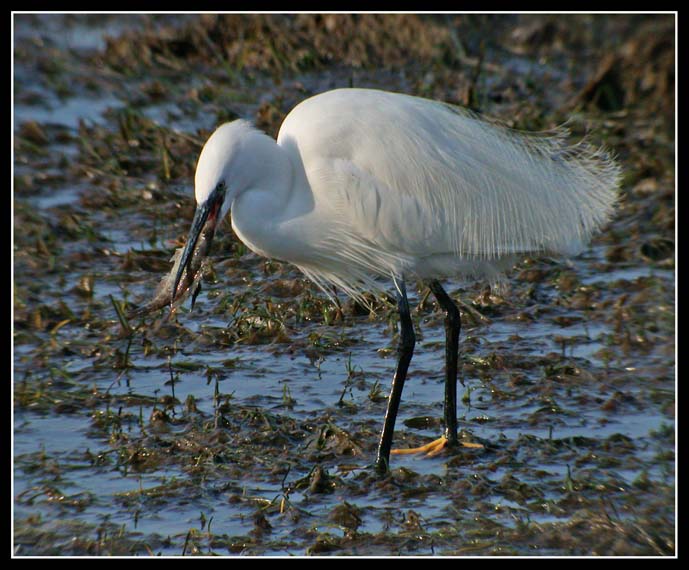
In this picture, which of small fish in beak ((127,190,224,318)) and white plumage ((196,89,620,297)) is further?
white plumage ((196,89,620,297))

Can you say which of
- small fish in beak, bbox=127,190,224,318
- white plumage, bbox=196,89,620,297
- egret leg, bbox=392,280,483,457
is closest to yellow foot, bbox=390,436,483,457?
egret leg, bbox=392,280,483,457

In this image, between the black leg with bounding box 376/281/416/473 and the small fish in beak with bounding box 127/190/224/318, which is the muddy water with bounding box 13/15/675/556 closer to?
the black leg with bounding box 376/281/416/473

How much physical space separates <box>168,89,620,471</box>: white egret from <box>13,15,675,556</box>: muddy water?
1.29ft

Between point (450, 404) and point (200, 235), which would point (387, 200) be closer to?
point (200, 235)

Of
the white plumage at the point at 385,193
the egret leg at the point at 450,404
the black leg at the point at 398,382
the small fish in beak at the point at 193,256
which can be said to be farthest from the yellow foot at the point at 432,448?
the small fish in beak at the point at 193,256

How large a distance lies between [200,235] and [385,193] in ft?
2.33

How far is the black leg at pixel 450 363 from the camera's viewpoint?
449cm

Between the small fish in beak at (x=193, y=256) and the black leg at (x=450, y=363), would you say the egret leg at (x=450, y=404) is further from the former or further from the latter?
the small fish in beak at (x=193, y=256)

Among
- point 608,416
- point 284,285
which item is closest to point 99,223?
point 284,285

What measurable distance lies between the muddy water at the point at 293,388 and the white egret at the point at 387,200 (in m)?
0.39

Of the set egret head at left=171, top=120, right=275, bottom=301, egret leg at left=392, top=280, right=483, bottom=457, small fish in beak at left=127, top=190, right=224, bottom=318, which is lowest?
egret leg at left=392, top=280, right=483, bottom=457

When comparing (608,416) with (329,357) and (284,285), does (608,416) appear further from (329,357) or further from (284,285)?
(284,285)

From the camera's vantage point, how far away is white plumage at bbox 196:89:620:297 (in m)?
4.25

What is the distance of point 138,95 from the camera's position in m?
8.48
